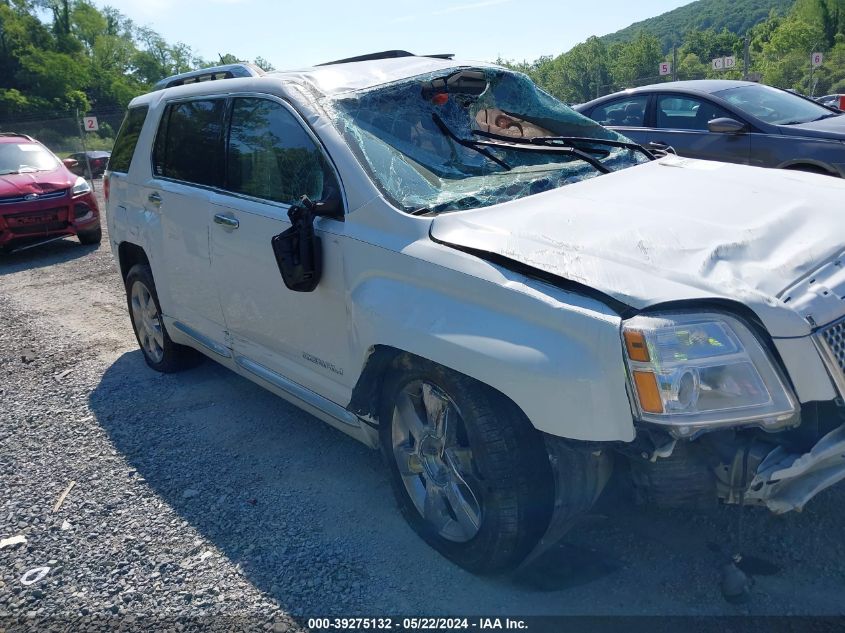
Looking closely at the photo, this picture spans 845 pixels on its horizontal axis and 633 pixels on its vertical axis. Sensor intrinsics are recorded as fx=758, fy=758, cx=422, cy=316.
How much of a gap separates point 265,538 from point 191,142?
2.39 m

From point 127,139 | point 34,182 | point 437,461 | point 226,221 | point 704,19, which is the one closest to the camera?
point 437,461

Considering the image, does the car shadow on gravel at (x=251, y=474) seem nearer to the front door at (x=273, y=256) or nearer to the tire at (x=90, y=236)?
the front door at (x=273, y=256)

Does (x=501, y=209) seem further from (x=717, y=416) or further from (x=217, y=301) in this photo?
(x=217, y=301)

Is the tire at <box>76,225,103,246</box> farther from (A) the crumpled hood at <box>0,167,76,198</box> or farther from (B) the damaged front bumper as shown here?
(B) the damaged front bumper

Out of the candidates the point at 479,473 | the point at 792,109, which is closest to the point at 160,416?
the point at 479,473

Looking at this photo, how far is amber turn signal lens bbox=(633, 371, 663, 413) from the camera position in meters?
Answer: 2.23

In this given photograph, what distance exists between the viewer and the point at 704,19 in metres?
147

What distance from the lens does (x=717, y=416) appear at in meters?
2.23

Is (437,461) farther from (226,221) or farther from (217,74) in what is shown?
(217,74)

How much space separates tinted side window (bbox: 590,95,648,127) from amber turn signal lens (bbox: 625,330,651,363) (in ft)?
22.4

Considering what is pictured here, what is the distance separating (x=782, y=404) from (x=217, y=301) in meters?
2.92

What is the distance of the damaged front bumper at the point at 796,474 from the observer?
224cm

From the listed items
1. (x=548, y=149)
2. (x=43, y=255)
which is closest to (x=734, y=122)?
(x=548, y=149)

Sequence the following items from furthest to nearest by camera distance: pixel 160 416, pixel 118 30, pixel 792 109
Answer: pixel 118 30, pixel 792 109, pixel 160 416
